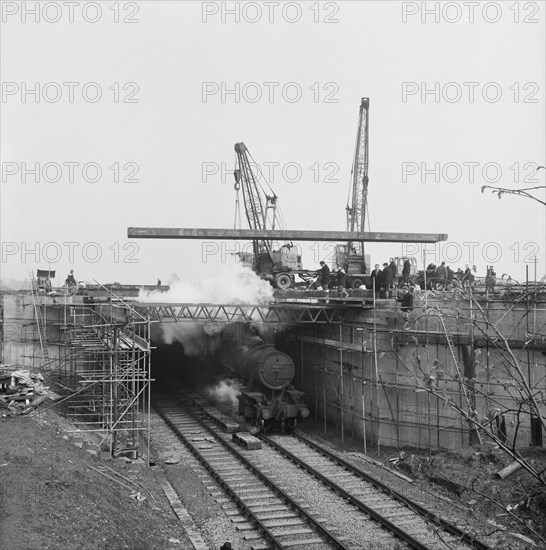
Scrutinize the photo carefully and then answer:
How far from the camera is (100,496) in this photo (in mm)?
12656

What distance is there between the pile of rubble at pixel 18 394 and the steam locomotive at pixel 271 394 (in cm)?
756

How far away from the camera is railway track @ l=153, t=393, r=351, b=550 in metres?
12.2

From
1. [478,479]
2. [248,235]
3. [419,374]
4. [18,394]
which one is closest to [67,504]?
[18,394]

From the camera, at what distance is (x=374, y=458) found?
1827cm

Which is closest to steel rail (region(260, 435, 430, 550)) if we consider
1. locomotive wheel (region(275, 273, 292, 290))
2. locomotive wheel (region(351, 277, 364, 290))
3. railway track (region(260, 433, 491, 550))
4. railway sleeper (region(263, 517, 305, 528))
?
railway track (region(260, 433, 491, 550))

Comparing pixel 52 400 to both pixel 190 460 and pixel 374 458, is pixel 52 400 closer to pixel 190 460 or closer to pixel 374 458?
pixel 190 460

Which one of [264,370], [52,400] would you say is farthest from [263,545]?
[52,400]

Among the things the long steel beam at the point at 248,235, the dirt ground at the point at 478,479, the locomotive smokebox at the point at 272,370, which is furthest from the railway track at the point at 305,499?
the long steel beam at the point at 248,235

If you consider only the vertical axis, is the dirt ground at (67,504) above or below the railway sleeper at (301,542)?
above

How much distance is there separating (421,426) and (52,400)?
13.2 meters

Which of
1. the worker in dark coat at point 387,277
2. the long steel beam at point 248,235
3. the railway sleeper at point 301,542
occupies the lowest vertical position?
the railway sleeper at point 301,542

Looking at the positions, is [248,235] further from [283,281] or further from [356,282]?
[356,282]

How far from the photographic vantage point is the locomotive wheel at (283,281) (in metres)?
28.1

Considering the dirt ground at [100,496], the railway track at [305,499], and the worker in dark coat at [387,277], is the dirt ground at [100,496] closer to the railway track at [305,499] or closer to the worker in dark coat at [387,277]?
the railway track at [305,499]
